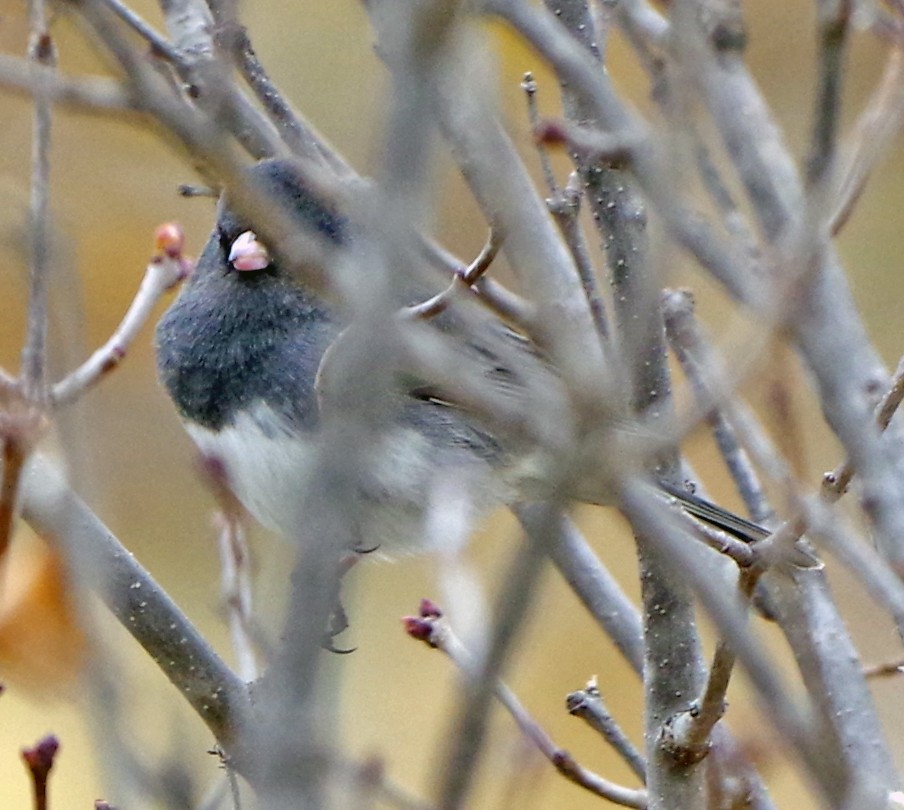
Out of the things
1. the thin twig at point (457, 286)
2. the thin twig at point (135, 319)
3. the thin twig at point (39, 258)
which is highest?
the thin twig at point (39, 258)

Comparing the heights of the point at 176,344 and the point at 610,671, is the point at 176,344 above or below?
above

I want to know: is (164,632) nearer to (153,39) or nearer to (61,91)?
(61,91)

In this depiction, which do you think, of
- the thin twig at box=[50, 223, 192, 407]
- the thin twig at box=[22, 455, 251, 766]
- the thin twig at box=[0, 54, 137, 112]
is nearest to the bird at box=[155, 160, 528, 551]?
the thin twig at box=[50, 223, 192, 407]

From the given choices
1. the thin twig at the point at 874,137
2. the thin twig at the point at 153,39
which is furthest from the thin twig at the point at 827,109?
the thin twig at the point at 153,39

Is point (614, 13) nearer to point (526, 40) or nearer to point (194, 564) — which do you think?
point (526, 40)

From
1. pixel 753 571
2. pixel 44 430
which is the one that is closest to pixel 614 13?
pixel 753 571

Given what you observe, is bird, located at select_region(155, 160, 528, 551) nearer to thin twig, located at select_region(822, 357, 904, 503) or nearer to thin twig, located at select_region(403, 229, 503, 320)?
thin twig, located at select_region(403, 229, 503, 320)

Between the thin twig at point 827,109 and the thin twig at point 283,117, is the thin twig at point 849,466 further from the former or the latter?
the thin twig at point 283,117
